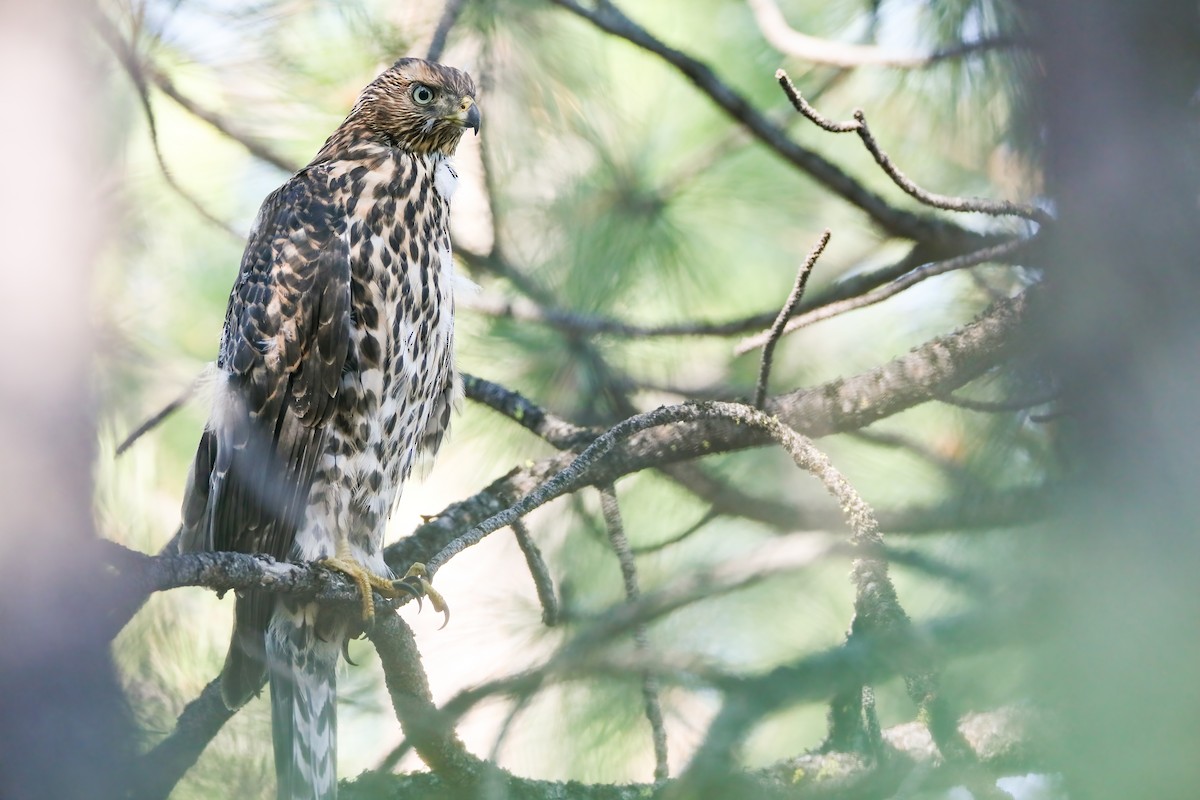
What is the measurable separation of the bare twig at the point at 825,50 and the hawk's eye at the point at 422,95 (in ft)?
3.21

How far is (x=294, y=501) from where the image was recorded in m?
2.48

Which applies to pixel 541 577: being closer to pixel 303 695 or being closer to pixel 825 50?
pixel 303 695

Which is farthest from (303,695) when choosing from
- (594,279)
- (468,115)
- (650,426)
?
(468,115)

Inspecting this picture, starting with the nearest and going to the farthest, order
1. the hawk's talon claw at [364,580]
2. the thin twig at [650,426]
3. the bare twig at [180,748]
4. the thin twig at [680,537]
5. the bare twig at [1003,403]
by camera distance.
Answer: the bare twig at [1003,403] < the bare twig at [180,748] < the thin twig at [650,426] < the hawk's talon claw at [364,580] < the thin twig at [680,537]

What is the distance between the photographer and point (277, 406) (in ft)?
8.07

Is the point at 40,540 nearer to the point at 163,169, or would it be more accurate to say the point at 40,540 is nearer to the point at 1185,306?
the point at 163,169

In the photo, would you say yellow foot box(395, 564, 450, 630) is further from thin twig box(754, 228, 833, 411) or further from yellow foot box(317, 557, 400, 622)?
thin twig box(754, 228, 833, 411)

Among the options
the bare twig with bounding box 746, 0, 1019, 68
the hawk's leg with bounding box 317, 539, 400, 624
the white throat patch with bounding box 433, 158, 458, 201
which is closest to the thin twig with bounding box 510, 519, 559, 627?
the hawk's leg with bounding box 317, 539, 400, 624

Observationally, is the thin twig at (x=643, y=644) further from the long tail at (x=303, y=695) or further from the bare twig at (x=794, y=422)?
the long tail at (x=303, y=695)

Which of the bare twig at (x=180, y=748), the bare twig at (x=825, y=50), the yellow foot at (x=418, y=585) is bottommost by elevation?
the bare twig at (x=180, y=748)

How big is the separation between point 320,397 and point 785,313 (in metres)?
1.08

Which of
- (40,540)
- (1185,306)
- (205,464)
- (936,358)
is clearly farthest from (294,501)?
(1185,306)

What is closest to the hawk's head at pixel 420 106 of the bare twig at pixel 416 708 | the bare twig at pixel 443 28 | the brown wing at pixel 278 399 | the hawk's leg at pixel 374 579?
the bare twig at pixel 443 28

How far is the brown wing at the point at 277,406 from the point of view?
2457 mm
